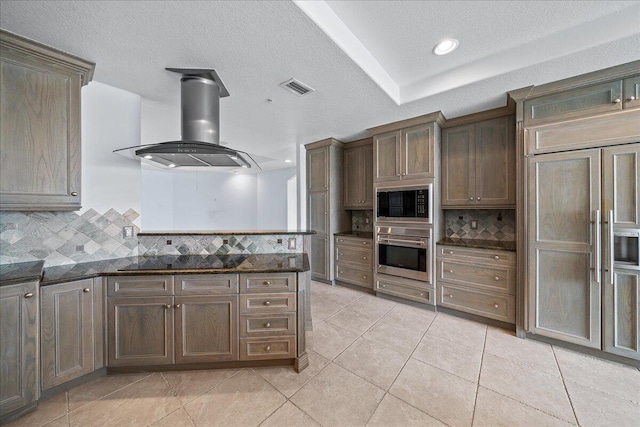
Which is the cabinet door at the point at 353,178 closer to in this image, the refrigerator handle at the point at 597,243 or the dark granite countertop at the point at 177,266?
the dark granite countertop at the point at 177,266

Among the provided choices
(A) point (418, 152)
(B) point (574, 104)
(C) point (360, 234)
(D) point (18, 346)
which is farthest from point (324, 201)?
(D) point (18, 346)

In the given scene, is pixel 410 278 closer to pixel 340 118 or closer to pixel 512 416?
pixel 512 416

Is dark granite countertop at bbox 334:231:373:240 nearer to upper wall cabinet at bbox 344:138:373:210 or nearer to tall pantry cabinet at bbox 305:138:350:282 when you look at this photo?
tall pantry cabinet at bbox 305:138:350:282

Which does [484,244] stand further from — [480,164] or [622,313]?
[622,313]

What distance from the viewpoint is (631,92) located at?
1.86m

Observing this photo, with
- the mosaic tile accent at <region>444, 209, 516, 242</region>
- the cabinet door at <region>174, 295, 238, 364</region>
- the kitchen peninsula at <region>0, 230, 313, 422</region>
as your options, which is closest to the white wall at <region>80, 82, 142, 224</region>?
the kitchen peninsula at <region>0, 230, 313, 422</region>

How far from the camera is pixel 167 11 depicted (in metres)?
1.40

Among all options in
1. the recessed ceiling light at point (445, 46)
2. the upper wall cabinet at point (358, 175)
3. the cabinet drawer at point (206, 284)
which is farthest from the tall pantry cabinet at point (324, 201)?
the cabinet drawer at point (206, 284)

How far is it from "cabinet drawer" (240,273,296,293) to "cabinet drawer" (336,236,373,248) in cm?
197

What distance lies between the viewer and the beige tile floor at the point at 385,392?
142 centimetres

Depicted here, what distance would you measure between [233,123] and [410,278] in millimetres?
3123

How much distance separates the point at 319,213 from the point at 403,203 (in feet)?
4.82

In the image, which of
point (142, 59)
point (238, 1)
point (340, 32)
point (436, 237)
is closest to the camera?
point (238, 1)

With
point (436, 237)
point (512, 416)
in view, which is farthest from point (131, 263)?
point (436, 237)
